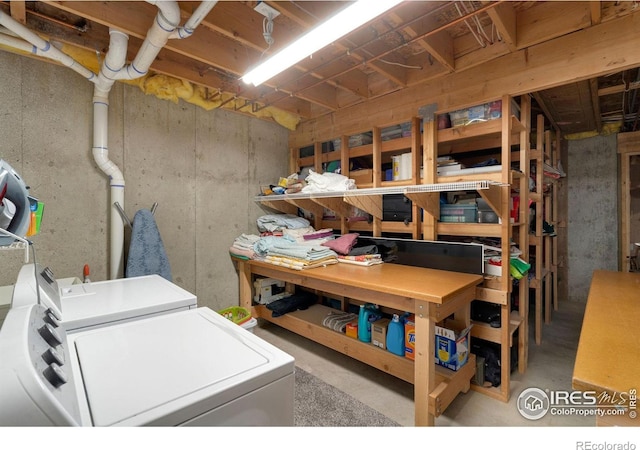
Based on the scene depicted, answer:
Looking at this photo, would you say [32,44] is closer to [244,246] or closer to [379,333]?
[244,246]

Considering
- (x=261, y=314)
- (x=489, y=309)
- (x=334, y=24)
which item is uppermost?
(x=334, y=24)

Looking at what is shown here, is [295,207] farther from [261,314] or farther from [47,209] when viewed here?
[47,209]

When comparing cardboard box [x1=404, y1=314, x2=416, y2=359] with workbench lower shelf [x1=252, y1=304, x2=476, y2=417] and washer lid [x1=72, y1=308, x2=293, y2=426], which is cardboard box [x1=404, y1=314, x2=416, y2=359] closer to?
workbench lower shelf [x1=252, y1=304, x2=476, y2=417]

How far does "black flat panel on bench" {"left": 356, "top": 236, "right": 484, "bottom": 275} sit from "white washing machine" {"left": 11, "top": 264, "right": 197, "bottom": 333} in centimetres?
172

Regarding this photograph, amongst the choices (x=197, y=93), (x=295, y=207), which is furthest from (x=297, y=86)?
(x=295, y=207)

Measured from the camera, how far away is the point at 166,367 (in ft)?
2.92

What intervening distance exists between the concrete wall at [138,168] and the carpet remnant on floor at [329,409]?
144cm

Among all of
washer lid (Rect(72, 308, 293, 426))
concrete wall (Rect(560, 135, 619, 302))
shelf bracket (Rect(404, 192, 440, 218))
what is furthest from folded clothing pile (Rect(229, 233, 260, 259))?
concrete wall (Rect(560, 135, 619, 302))

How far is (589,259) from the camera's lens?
13.3 feet

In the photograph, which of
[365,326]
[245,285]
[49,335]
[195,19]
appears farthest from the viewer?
[245,285]

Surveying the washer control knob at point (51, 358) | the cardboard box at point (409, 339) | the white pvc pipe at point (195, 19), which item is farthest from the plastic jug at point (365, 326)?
the white pvc pipe at point (195, 19)

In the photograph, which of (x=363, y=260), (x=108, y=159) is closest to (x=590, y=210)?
(x=363, y=260)

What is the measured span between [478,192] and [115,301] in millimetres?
2318

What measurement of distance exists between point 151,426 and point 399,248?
2206 mm
